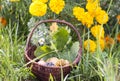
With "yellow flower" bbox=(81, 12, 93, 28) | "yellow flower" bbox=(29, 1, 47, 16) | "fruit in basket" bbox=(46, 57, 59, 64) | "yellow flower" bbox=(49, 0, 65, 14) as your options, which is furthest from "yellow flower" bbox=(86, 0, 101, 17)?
"fruit in basket" bbox=(46, 57, 59, 64)

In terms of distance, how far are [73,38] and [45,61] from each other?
1.26ft

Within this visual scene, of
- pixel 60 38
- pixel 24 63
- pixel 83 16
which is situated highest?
pixel 83 16

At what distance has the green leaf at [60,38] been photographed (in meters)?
2.20

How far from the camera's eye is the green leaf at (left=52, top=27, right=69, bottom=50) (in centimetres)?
220

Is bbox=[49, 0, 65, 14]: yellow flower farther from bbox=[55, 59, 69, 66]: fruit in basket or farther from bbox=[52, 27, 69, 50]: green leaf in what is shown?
bbox=[55, 59, 69, 66]: fruit in basket

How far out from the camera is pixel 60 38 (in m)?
2.23

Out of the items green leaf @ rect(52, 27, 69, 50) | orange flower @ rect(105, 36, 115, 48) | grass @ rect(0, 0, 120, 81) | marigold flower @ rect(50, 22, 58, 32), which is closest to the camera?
grass @ rect(0, 0, 120, 81)

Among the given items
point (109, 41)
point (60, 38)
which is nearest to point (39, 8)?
point (60, 38)

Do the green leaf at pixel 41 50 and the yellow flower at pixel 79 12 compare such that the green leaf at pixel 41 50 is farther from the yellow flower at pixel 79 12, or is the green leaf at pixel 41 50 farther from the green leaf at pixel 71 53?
the yellow flower at pixel 79 12

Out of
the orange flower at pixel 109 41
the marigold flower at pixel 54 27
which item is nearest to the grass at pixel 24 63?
the orange flower at pixel 109 41

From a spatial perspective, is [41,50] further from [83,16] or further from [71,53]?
[83,16]

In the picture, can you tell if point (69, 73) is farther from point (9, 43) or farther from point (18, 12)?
point (18, 12)

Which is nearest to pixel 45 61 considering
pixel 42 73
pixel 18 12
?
pixel 42 73

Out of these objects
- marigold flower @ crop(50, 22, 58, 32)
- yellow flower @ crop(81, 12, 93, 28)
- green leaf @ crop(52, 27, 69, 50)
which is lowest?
green leaf @ crop(52, 27, 69, 50)
